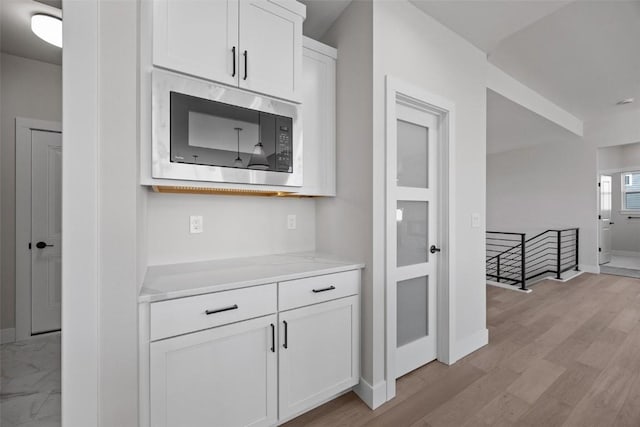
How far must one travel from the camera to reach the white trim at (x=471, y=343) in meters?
2.41

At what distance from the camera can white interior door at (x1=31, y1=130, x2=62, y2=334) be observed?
2676 mm

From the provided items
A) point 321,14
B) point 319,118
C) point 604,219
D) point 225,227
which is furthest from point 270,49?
point 604,219

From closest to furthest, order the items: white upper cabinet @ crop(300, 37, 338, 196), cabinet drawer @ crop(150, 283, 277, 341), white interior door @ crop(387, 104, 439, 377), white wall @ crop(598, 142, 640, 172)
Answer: cabinet drawer @ crop(150, 283, 277, 341)
white upper cabinet @ crop(300, 37, 338, 196)
white interior door @ crop(387, 104, 439, 377)
white wall @ crop(598, 142, 640, 172)

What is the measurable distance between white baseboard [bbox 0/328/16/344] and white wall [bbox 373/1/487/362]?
330 cm

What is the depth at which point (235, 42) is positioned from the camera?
5.16 feet

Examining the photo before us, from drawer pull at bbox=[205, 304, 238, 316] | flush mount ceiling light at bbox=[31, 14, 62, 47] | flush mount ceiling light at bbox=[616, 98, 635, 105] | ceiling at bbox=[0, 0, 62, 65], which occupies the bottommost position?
drawer pull at bbox=[205, 304, 238, 316]

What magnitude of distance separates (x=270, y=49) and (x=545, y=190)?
692 centimetres

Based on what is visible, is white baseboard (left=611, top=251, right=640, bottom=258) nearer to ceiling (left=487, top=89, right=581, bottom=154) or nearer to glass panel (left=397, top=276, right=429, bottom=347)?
ceiling (left=487, top=89, right=581, bottom=154)

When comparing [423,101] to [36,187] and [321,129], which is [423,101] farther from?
[36,187]

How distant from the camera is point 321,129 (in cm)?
207

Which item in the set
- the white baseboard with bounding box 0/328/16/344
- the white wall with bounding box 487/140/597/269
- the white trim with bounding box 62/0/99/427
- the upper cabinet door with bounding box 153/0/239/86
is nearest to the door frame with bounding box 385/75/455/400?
the upper cabinet door with bounding box 153/0/239/86

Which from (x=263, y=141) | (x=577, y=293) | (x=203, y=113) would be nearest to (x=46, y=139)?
(x=203, y=113)

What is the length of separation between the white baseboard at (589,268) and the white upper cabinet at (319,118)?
6.35m

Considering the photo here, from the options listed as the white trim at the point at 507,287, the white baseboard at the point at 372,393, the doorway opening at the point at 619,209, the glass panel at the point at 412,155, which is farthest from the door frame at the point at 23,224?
the doorway opening at the point at 619,209
